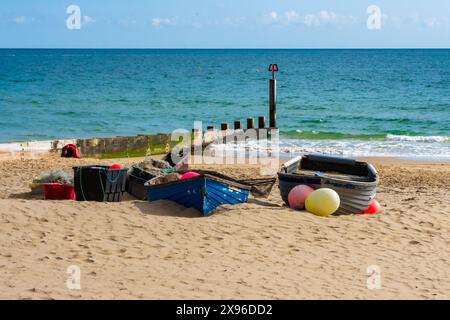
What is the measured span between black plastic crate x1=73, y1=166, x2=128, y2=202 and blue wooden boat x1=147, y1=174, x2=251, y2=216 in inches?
34.9

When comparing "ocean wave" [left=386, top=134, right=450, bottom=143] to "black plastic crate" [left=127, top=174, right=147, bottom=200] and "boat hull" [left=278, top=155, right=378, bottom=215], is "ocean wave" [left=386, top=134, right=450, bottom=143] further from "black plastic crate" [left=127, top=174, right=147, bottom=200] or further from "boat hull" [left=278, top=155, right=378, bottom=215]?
"black plastic crate" [left=127, top=174, right=147, bottom=200]

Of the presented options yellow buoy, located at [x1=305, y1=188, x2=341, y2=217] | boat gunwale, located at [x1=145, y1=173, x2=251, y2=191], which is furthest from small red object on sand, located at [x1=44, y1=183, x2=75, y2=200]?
yellow buoy, located at [x1=305, y1=188, x2=341, y2=217]

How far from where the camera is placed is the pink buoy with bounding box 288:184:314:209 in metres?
14.0

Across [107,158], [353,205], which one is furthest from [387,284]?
[107,158]

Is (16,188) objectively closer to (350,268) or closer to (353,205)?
(353,205)

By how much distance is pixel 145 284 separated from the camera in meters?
9.34

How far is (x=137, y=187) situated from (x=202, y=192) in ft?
7.08

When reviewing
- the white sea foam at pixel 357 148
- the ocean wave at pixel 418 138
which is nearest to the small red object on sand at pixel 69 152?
the white sea foam at pixel 357 148

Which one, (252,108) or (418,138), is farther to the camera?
(252,108)

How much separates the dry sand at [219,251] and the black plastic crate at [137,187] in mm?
200

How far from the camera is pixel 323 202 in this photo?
13.6m

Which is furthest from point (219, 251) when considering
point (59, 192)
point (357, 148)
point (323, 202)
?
point (357, 148)

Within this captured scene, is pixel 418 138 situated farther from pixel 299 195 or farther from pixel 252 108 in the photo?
pixel 299 195

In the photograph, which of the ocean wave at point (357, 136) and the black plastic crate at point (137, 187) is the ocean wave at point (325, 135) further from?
the black plastic crate at point (137, 187)
